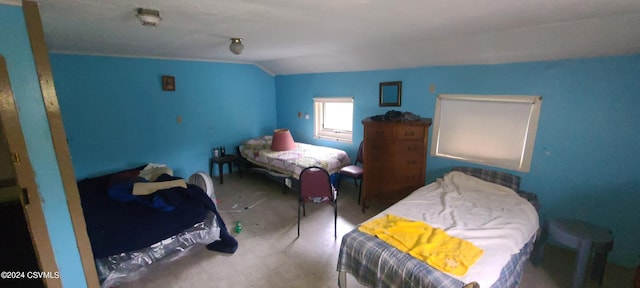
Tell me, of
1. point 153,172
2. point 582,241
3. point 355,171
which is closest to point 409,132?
point 355,171

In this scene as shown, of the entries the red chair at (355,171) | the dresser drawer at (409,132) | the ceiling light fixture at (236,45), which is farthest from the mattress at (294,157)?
the ceiling light fixture at (236,45)

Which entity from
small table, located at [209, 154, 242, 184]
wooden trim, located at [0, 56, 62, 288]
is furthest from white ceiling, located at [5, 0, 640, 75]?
small table, located at [209, 154, 242, 184]

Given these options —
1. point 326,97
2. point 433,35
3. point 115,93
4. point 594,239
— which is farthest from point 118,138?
point 594,239

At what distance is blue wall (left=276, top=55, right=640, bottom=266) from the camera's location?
221 centimetres

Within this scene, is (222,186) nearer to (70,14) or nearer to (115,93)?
(115,93)

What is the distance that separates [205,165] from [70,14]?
3.20 meters

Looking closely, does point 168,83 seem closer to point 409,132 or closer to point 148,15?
point 148,15

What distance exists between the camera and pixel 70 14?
1674 millimetres

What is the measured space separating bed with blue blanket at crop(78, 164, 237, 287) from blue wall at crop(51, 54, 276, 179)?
822 millimetres

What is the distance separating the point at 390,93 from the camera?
3705mm

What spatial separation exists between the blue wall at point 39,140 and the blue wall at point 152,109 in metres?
2.44

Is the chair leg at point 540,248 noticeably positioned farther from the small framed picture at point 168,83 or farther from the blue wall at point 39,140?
the small framed picture at point 168,83

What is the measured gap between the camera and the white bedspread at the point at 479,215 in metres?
1.66

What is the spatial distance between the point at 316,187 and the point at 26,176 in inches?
83.2
